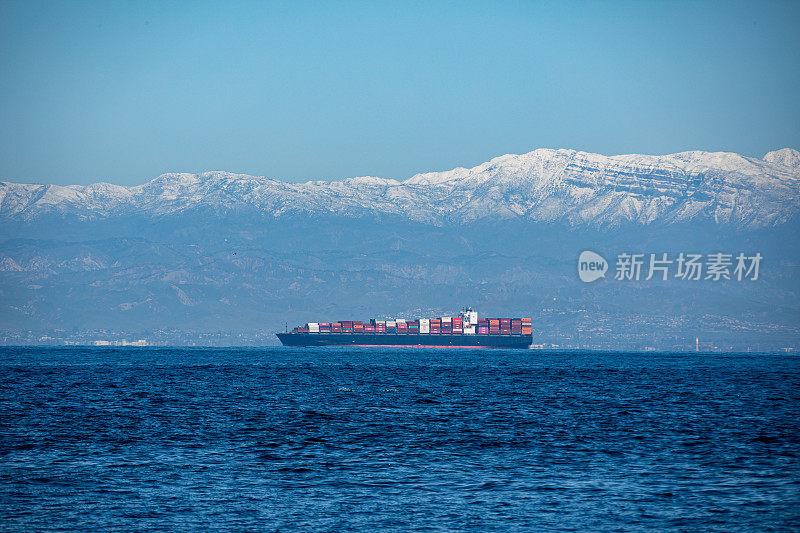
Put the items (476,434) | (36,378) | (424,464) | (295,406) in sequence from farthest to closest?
(36,378), (295,406), (476,434), (424,464)

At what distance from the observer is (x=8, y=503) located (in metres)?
35.2

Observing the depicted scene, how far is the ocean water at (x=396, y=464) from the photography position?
33.8m

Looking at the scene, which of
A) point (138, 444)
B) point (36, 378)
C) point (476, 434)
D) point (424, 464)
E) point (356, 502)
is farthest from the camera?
point (36, 378)

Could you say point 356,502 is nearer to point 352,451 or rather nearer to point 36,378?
point 352,451

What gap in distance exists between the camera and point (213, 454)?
47.1 m

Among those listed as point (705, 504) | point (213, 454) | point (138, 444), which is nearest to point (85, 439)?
point (138, 444)

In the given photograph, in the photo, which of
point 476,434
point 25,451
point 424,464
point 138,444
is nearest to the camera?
point 424,464

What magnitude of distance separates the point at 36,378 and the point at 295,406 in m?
57.8

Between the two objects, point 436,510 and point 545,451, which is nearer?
point 436,510

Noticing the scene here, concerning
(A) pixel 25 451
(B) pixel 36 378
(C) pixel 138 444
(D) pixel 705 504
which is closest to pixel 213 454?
(C) pixel 138 444

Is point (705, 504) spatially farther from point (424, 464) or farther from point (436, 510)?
point (424, 464)

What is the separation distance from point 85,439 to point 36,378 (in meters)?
72.5

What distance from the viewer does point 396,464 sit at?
44.4 metres

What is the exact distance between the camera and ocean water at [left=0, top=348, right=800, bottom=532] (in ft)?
111
